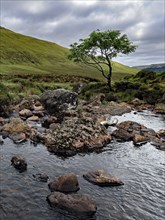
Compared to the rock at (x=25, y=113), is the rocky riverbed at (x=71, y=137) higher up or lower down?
lower down

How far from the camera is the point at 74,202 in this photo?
618 inches

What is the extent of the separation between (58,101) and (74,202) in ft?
102

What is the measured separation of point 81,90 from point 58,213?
57981mm

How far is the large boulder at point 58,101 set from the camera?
148ft

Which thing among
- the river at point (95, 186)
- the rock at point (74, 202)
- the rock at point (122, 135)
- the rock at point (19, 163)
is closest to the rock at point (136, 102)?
the rock at point (122, 135)

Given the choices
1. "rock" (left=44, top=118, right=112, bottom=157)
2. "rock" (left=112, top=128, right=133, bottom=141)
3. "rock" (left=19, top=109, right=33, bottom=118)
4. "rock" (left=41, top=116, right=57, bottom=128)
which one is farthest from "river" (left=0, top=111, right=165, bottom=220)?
"rock" (left=19, top=109, right=33, bottom=118)

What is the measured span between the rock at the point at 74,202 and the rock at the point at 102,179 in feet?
7.92

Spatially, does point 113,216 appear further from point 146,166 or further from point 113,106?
point 113,106

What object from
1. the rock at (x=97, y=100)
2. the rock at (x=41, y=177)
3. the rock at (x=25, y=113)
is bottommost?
the rock at (x=41, y=177)

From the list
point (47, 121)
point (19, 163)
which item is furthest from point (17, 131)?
point (19, 163)

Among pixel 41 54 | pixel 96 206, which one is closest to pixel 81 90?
pixel 96 206

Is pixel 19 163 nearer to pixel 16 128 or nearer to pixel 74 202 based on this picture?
pixel 74 202

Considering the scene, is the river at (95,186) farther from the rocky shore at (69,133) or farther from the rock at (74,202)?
the rocky shore at (69,133)

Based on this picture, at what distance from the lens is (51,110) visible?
148 ft
